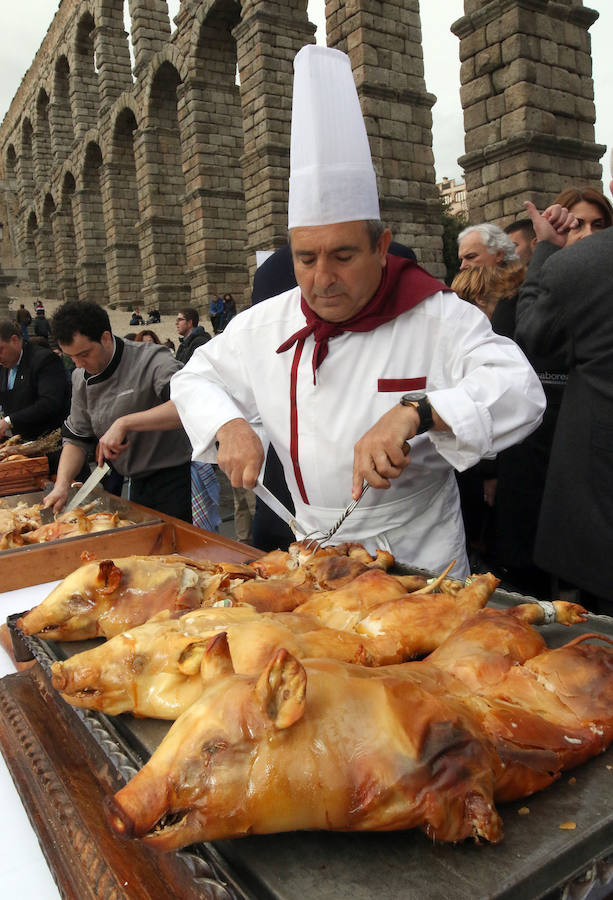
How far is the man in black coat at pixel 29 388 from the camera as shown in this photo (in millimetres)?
5379

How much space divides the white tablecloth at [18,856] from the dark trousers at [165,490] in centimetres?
290

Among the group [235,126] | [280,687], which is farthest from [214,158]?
[280,687]

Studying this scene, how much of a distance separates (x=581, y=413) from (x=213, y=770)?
2.33m

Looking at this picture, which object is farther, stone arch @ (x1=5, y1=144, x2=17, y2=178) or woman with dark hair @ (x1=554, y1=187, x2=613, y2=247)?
stone arch @ (x1=5, y1=144, x2=17, y2=178)

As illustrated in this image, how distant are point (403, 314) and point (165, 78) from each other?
88.9ft

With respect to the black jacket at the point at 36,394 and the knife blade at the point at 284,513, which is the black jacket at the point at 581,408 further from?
the black jacket at the point at 36,394

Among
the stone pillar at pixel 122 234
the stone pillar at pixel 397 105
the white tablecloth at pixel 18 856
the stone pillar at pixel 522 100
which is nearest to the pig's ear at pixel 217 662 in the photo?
the white tablecloth at pixel 18 856

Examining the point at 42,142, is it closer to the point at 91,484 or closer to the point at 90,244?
the point at 90,244

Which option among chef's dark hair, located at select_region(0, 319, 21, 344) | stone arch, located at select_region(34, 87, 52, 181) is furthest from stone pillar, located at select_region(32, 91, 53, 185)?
chef's dark hair, located at select_region(0, 319, 21, 344)

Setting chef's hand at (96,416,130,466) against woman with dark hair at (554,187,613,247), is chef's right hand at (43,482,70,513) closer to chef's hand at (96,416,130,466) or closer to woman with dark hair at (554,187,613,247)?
chef's hand at (96,416,130,466)

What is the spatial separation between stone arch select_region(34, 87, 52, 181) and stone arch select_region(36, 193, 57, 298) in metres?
2.48

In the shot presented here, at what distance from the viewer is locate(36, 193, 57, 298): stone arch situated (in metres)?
44.5

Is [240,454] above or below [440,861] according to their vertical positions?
above

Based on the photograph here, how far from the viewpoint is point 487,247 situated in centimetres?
400
